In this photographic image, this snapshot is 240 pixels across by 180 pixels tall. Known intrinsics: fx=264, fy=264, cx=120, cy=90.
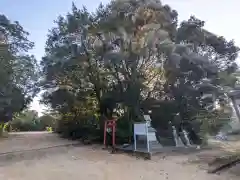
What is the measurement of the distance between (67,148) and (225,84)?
7370mm

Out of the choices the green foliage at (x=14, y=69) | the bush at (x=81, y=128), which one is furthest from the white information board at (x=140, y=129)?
the green foliage at (x=14, y=69)

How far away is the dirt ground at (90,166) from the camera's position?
20.5 feet

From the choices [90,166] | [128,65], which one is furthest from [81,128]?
[90,166]

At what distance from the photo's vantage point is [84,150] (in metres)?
10.2

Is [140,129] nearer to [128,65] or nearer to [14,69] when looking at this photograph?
[128,65]

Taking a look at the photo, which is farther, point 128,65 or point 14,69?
point 128,65

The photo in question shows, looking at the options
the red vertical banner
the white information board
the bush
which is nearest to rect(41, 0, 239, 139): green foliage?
the bush

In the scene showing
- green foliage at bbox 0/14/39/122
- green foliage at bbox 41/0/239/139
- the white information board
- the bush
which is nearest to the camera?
the white information board

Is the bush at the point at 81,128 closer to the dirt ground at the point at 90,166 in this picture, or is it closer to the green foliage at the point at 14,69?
the dirt ground at the point at 90,166

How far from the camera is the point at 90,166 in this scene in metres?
7.42

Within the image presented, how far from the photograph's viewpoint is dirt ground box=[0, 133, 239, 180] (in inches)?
246

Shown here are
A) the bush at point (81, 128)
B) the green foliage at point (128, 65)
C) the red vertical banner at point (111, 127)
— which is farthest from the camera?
the bush at point (81, 128)

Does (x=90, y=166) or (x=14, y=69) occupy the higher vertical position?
(x=14, y=69)

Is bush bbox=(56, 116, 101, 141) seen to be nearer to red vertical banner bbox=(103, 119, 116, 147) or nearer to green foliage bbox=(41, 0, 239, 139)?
green foliage bbox=(41, 0, 239, 139)
